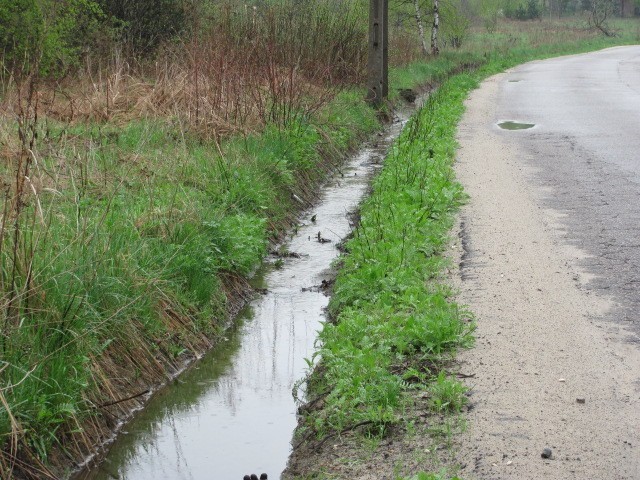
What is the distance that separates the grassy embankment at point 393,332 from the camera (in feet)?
16.1

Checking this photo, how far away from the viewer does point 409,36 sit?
35344mm

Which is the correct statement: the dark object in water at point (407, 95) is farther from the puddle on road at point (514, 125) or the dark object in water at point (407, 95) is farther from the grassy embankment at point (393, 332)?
the grassy embankment at point (393, 332)

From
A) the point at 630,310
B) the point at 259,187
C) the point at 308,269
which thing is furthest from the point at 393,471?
the point at 259,187

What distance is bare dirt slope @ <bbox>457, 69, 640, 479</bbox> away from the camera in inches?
171

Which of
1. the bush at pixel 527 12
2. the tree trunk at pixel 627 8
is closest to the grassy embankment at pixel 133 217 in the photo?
the bush at pixel 527 12

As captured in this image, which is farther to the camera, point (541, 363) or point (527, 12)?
point (527, 12)

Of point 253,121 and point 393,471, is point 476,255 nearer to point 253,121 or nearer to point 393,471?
point 393,471

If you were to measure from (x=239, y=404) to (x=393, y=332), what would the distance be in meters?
1.08

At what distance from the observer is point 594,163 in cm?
1225

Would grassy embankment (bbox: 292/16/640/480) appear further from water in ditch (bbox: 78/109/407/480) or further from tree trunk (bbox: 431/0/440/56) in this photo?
tree trunk (bbox: 431/0/440/56)

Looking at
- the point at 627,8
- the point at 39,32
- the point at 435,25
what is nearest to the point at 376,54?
the point at 39,32

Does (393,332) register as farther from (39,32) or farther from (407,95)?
(407,95)

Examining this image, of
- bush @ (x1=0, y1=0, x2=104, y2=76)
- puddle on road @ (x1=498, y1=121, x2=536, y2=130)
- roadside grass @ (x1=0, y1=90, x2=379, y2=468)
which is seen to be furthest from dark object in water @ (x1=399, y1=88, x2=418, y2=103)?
roadside grass @ (x1=0, y1=90, x2=379, y2=468)

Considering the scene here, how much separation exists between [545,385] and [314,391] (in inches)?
57.4
